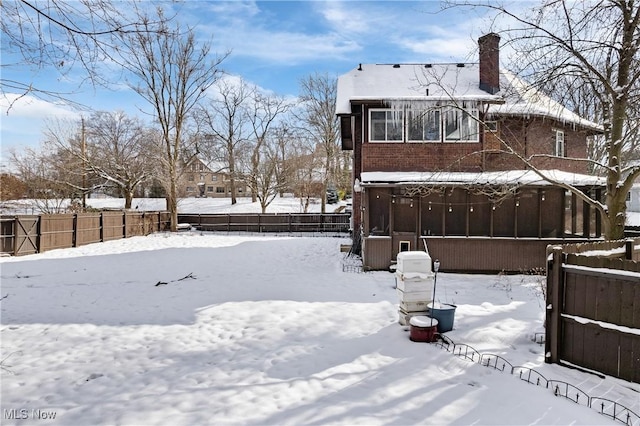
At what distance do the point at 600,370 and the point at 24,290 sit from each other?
11.8 meters

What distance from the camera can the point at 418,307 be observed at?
6676mm

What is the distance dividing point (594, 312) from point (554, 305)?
0.48 meters

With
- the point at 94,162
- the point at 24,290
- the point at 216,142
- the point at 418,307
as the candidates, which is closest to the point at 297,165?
the point at 216,142

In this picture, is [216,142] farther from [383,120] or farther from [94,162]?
[383,120]

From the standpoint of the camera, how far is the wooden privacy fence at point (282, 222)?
25.5 m

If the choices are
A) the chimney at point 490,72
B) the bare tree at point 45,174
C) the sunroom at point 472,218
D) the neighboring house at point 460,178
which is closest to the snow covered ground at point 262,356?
the sunroom at point 472,218

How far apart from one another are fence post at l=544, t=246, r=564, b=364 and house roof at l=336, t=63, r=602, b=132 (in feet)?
24.7

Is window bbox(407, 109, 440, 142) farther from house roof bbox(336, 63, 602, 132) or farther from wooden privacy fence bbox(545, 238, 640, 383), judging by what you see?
wooden privacy fence bbox(545, 238, 640, 383)

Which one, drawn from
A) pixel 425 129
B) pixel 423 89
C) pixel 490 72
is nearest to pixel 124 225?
pixel 425 129

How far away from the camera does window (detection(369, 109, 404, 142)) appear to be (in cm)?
1339

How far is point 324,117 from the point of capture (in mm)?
35719

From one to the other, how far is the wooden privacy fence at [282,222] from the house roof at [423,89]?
37.1 ft

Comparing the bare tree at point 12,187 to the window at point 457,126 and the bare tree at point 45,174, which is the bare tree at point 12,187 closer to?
the bare tree at point 45,174

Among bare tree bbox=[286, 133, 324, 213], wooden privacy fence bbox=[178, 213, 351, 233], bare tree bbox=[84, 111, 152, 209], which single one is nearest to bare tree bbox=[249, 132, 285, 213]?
bare tree bbox=[286, 133, 324, 213]
